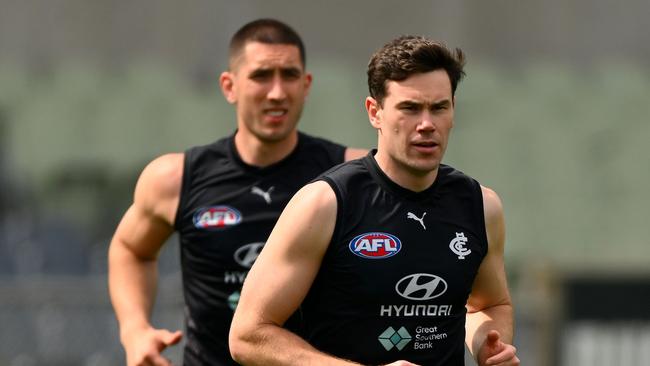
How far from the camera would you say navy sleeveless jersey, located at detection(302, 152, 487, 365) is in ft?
13.8

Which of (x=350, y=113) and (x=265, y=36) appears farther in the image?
(x=350, y=113)

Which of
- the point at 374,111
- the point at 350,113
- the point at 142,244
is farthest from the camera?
the point at 350,113

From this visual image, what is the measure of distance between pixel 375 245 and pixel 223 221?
149 centimetres


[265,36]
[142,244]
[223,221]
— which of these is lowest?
[142,244]

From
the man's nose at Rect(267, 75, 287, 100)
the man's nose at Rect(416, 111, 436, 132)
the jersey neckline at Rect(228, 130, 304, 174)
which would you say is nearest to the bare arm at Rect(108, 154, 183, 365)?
the jersey neckline at Rect(228, 130, 304, 174)

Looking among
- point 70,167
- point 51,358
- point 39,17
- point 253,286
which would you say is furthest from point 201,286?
point 39,17

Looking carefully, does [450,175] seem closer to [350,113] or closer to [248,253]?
[248,253]

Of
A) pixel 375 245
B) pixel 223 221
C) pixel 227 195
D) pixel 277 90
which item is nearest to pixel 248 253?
pixel 223 221

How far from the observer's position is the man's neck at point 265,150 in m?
5.71

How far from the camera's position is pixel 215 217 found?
220 inches

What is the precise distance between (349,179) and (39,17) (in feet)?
37.2

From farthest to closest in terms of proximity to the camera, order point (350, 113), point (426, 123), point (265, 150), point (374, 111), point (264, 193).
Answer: point (350, 113)
point (265, 150)
point (264, 193)
point (374, 111)
point (426, 123)

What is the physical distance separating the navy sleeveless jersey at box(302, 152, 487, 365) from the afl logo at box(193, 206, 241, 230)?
1278mm

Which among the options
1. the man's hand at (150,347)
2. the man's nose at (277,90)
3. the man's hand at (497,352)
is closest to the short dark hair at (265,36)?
the man's nose at (277,90)
